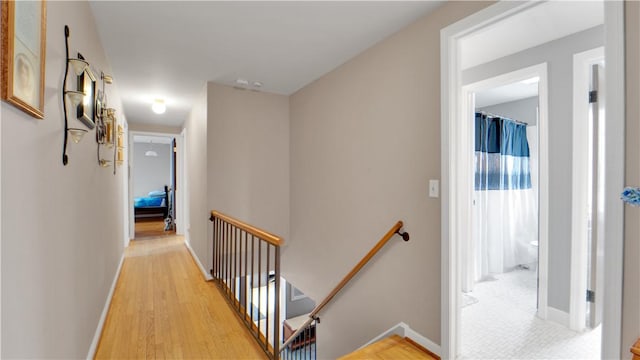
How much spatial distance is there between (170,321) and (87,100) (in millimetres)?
1867

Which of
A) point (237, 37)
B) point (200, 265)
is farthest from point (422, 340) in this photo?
point (200, 265)

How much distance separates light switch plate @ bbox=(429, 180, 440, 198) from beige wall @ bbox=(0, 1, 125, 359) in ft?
6.64

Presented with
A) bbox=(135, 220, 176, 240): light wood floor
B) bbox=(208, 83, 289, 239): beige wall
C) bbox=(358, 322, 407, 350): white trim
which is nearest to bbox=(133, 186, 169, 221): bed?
bbox=(135, 220, 176, 240): light wood floor

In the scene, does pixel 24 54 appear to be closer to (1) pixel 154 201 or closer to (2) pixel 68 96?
(2) pixel 68 96

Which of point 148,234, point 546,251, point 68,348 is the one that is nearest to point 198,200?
point 68,348

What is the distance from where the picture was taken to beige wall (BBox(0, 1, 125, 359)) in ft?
2.79

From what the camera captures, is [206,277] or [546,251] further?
[206,277]

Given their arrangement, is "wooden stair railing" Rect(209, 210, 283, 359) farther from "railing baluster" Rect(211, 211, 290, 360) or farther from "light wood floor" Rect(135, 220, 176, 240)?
"light wood floor" Rect(135, 220, 176, 240)

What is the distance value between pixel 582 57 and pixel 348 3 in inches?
78.2

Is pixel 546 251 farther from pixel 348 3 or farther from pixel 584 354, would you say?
pixel 348 3

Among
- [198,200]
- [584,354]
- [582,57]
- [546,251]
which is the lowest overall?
[584,354]

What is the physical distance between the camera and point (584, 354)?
2.07 metres

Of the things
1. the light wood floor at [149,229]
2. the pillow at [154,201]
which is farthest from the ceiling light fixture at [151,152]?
the light wood floor at [149,229]

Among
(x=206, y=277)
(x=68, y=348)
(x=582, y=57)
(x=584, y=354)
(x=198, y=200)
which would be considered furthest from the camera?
(x=198, y=200)
